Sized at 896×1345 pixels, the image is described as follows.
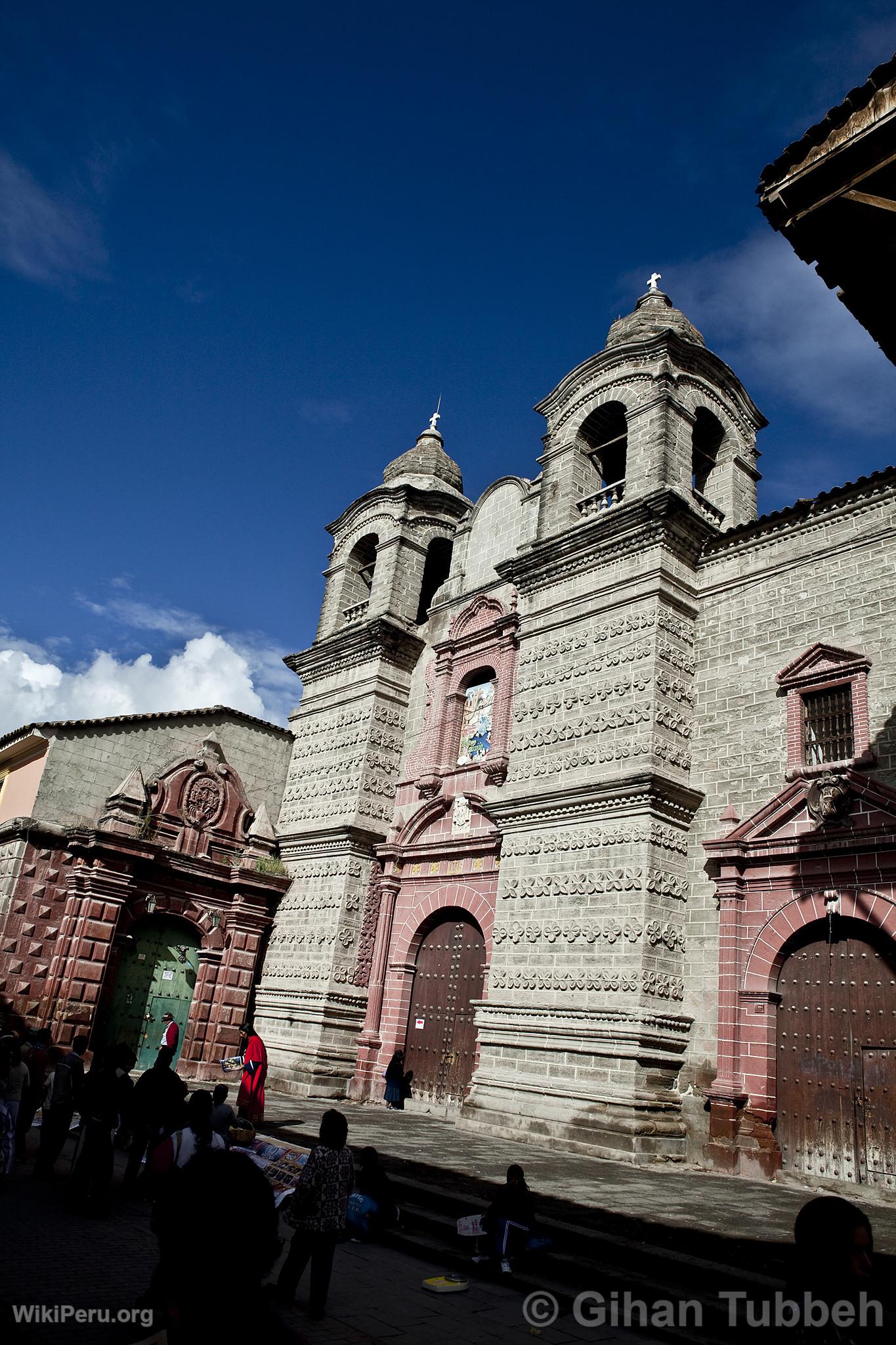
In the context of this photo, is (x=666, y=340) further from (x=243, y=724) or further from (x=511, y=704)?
(x=243, y=724)

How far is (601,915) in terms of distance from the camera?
13.5m

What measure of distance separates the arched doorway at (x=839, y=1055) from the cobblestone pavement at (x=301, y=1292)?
242 inches

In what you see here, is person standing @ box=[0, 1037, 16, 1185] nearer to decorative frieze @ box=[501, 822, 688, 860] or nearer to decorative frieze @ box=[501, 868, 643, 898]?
decorative frieze @ box=[501, 868, 643, 898]

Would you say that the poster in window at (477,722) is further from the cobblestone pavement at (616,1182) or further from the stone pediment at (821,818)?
the cobblestone pavement at (616,1182)

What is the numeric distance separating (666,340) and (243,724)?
41.9 feet

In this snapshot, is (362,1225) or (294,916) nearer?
(362,1225)

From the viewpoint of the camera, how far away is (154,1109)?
26.8 feet

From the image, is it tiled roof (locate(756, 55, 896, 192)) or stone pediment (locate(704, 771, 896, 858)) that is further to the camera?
stone pediment (locate(704, 771, 896, 858))

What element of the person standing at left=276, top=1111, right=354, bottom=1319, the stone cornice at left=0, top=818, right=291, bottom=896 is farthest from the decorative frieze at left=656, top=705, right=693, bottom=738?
the stone cornice at left=0, top=818, right=291, bottom=896

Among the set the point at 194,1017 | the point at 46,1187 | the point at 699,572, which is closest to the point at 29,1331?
the point at 46,1187

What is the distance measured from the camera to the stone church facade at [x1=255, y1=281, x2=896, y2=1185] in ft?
39.3

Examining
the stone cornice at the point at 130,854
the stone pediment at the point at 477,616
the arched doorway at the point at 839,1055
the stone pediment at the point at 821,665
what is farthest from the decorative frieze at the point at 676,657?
the stone cornice at the point at 130,854

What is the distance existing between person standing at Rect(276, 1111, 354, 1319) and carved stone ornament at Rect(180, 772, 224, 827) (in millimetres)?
15227

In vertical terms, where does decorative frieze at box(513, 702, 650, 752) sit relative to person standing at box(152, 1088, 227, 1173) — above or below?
above
